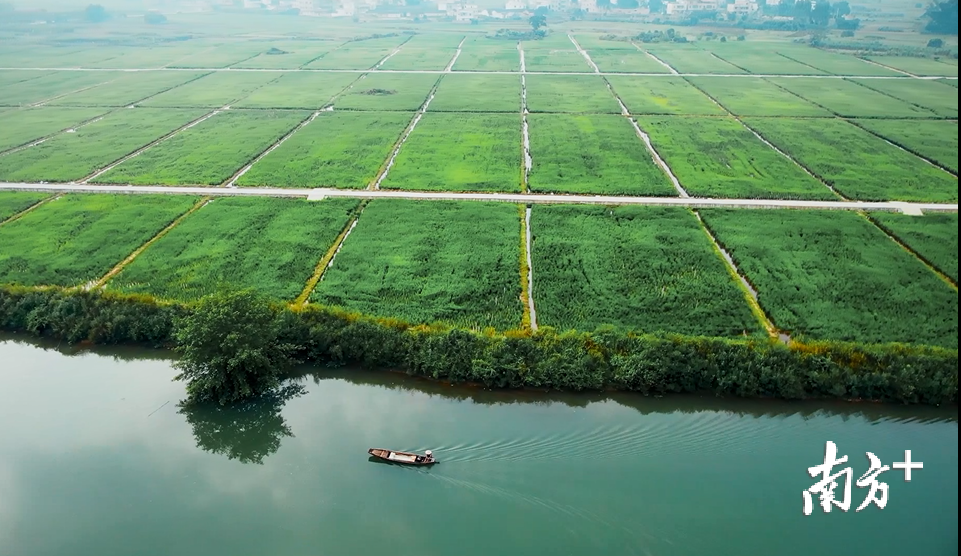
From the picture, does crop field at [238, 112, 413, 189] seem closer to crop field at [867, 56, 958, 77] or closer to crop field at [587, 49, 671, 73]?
crop field at [587, 49, 671, 73]

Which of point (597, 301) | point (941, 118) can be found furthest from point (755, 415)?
point (941, 118)

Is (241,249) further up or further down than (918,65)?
further down

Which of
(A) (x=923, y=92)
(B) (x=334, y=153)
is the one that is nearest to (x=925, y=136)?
(A) (x=923, y=92)

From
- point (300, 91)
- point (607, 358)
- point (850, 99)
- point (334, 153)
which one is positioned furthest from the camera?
point (300, 91)

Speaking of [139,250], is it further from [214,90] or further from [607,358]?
[214,90]

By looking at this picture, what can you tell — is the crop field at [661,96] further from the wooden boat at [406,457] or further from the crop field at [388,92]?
the wooden boat at [406,457]

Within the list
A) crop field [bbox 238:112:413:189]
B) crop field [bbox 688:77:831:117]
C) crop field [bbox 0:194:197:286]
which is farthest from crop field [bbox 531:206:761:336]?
crop field [bbox 688:77:831:117]

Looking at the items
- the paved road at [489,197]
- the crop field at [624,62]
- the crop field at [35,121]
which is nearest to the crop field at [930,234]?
the paved road at [489,197]
